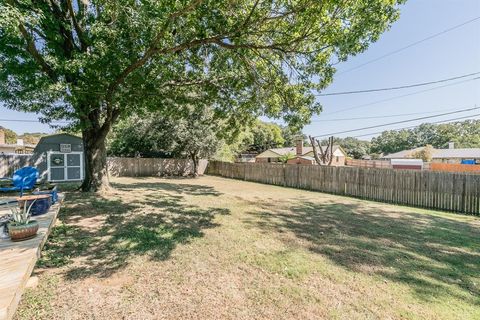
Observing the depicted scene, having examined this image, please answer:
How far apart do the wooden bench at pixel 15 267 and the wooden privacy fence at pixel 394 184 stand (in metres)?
10.3

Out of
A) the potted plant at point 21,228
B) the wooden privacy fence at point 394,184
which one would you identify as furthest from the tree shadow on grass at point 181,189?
the potted plant at point 21,228

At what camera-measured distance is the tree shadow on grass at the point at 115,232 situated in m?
3.46

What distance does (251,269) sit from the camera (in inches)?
132

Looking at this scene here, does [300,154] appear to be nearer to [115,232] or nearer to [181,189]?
[181,189]

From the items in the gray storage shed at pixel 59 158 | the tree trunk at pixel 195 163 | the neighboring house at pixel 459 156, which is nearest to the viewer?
the gray storage shed at pixel 59 158

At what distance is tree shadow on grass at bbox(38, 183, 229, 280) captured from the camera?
3.46 m

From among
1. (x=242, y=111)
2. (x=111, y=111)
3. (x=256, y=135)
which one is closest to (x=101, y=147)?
(x=111, y=111)

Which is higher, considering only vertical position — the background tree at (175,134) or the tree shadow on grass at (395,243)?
the background tree at (175,134)

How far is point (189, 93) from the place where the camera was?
975 cm

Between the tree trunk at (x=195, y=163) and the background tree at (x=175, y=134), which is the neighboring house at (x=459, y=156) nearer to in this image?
the background tree at (x=175, y=134)

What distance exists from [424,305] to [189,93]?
30.1 ft

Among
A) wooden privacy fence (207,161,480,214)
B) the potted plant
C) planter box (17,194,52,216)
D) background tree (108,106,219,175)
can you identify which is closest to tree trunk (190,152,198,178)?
background tree (108,106,219,175)

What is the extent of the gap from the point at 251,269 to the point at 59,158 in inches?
537

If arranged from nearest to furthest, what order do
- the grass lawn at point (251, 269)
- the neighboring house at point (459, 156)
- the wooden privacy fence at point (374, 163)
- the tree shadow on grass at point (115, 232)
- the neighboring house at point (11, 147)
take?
the grass lawn at point (251, 269)
the tree shadow on grass at point (115, 232)
the neighboring house at point (11, 147)
the wooden privacy fence at point (374, 163)
the neighboring house at point (459, 156)
